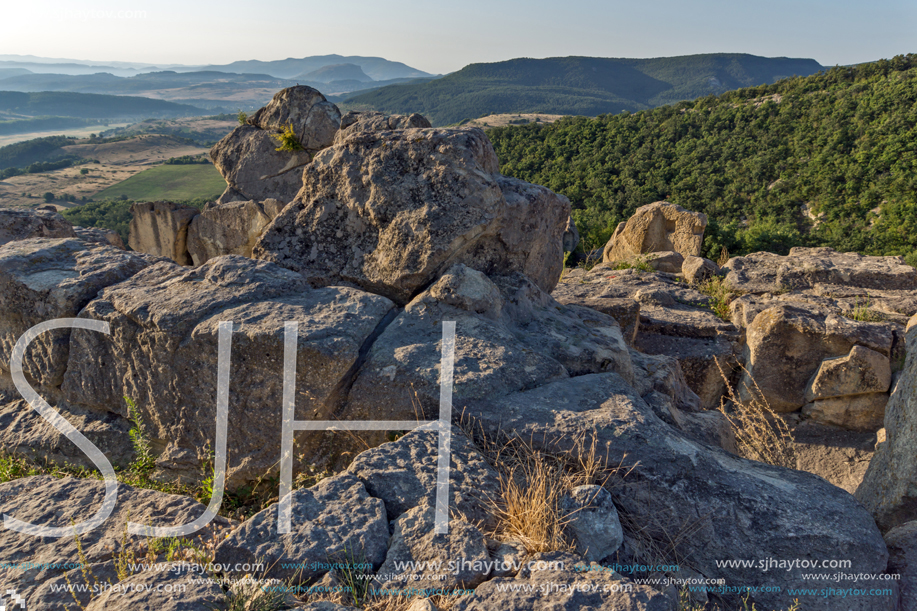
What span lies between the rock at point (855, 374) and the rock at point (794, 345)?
0.40ft

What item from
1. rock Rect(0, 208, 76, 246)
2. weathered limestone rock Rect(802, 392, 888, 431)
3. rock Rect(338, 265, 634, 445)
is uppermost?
rock Rect(0, 208, 76, 246)

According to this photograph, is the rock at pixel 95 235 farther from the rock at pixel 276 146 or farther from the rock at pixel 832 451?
the rock at pixel 832 451

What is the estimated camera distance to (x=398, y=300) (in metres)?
3.88

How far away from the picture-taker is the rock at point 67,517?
220 cm

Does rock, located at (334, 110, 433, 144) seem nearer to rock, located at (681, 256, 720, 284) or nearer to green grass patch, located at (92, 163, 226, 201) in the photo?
rock, located at (681, 256, 720, 284)

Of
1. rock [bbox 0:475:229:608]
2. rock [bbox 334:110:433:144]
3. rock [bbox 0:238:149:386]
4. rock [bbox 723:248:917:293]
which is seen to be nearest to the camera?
rock [bbox 0:475:229:608]

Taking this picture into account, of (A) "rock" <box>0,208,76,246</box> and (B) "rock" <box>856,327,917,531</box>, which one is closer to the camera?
(B) "rock" <box>856,327,917,531</box>

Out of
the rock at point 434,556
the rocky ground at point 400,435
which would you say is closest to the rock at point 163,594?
the rocky ground at point 400,435

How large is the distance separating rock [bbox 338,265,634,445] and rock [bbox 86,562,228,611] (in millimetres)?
1248

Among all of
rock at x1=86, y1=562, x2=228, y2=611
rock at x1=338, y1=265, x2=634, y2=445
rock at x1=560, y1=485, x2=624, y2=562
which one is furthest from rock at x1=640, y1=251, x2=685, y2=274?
rock at x1=86, y1=562, x2=228, y2=611

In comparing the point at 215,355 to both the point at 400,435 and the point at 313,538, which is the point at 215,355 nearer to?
the point at 400,435

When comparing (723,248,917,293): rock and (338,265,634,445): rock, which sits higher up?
(338,265,634,445): rock

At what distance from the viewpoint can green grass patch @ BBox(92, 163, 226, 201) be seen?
66062 millimetres

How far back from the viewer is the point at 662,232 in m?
13.1
